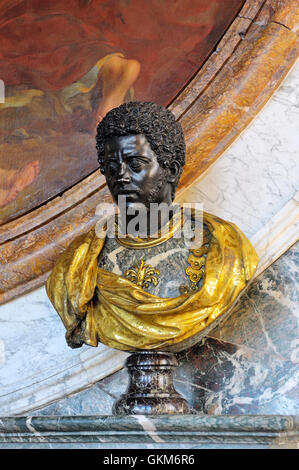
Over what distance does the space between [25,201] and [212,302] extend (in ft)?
6.00

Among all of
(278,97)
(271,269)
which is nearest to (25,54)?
(278,97)

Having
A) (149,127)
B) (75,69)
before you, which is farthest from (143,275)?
(75,69)

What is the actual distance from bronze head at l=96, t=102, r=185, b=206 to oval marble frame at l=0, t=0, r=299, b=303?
77cm

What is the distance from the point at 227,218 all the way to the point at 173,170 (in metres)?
0.66

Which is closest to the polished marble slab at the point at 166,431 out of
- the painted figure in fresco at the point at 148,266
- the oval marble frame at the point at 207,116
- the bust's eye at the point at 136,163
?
the painted figure in fresco at the point at 148,266

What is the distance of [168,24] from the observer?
454cm

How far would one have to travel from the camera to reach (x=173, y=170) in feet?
11.1

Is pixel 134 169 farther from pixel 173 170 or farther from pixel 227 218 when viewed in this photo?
pixel 227 218

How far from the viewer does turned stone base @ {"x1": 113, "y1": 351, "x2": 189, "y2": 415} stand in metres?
3.10

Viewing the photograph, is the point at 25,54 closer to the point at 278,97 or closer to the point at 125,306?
the point at 278,97

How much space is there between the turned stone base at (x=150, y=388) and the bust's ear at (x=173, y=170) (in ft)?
2.58

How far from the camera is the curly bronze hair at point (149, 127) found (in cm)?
326

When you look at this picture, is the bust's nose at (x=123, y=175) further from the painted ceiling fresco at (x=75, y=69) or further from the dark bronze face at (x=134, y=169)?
the painted ceiling fresco at (x=75, y=69)

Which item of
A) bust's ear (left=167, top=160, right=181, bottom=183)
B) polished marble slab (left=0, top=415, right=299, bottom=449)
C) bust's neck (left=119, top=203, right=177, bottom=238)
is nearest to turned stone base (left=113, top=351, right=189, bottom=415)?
polished marble slab (left=0, top=415, right=299, bottom=449)
